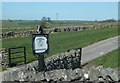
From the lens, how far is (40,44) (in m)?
7.64

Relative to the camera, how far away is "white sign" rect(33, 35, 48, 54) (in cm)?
753

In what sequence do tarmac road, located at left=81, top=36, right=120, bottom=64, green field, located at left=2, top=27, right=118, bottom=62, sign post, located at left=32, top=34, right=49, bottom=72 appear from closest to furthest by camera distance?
1. sign post, located at left=32, top=34, right=49, bottom=72
2. tarmac road, located at left=81, top=36, right=120, bottom=64
3. green field, located at left=2, top=27, right=118, bottom=62

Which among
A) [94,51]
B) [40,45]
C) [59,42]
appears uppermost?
[40,45]

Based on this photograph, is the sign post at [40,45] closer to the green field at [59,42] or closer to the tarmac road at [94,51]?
the tarmac road at [94,51]

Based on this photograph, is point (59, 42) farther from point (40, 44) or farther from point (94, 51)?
point (40, 44)

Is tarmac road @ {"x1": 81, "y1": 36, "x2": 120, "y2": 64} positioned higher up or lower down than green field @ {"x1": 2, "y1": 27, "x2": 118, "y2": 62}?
higher up

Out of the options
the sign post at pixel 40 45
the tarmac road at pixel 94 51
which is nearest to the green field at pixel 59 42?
the tarmac road at pixel 94 51

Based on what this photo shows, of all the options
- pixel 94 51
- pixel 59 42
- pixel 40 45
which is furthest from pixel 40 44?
pixel 59 42

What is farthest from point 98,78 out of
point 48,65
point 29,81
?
point 48,65

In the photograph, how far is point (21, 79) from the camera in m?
6.55

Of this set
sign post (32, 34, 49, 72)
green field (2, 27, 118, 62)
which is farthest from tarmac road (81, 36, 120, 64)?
sign post (32, 34, 49, 72)

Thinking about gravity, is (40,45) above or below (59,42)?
above

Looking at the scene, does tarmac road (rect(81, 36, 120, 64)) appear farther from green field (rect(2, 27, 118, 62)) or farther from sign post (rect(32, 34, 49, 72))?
sign post (rect(32, 34, 49, 72))

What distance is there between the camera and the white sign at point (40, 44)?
7533mm
